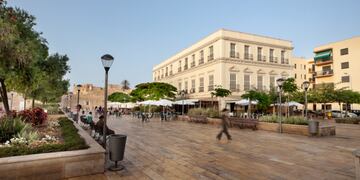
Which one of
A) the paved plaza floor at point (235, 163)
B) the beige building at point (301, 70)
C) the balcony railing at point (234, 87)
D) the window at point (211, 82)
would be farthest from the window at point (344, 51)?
the paved plaza floor at point (235, 163)

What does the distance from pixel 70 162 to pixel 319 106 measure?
5192 cm

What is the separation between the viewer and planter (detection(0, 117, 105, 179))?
4281 mm

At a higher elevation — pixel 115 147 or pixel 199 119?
pixel 115 147

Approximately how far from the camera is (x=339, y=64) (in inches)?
1695

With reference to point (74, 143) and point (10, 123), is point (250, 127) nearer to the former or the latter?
point (74, 143)

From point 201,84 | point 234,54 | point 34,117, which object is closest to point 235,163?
point 34,117

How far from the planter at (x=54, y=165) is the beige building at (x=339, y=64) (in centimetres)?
4153

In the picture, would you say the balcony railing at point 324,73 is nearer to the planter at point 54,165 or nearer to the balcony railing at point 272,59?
the balcony railing at point 272,59

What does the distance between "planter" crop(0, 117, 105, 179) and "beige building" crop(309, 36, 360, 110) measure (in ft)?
136

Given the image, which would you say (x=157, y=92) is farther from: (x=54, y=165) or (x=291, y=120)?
(x=54, y=165)

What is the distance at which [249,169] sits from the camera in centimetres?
563

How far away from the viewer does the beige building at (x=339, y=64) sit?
40.3 metres

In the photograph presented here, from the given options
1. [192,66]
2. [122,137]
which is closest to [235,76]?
[192,66]

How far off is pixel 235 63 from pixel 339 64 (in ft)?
90.0
